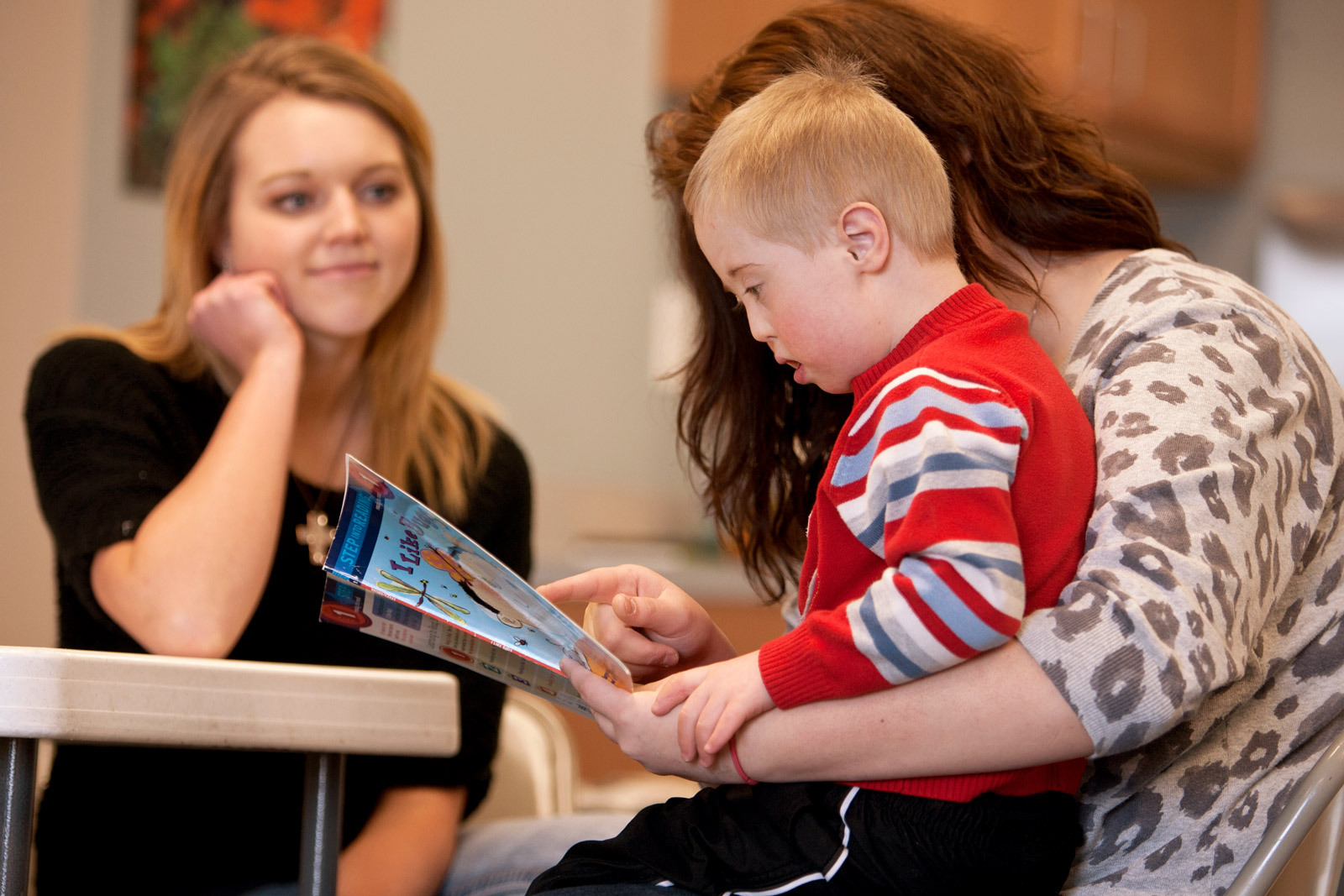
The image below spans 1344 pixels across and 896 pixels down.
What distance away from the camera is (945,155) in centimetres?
102

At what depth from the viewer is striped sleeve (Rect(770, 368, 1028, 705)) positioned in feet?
2.48

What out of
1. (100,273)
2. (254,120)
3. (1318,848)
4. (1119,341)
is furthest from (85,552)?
(100,273)

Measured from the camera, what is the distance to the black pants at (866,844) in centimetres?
80

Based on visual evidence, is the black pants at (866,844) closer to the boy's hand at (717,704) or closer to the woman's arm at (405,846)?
the boy's hand at (717,704)

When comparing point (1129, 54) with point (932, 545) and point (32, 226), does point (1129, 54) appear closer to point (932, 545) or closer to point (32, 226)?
point (32, 226)

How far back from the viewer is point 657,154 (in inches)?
45.9

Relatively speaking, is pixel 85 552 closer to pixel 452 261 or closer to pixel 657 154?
pixel 657 154

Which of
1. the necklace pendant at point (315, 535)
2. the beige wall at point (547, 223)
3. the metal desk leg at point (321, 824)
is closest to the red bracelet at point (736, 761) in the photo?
the metal desk leg at point (321, 824)

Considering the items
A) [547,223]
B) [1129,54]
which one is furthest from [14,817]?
[1129,54]

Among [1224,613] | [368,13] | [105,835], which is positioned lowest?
[105,835]

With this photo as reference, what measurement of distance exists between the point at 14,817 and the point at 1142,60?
3752 millimetres

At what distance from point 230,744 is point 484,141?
2.67 meters

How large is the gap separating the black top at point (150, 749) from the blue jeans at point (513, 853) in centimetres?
9

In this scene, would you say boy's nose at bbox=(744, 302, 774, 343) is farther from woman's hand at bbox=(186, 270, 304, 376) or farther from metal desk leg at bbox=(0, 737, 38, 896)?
woman's hand at bbox=(186, 270, 304, 376)
